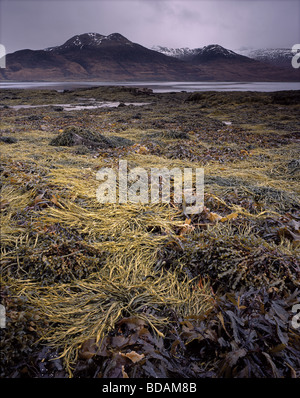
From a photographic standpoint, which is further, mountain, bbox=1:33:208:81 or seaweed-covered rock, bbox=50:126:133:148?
mountain, bbox=1:33:208:81

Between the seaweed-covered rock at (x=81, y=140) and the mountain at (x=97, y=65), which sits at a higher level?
the mountain at (x=97, y=65)

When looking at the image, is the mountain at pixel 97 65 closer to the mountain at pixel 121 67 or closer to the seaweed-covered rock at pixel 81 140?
the mountain at pixel 121 67

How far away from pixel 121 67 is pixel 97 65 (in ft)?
39.2

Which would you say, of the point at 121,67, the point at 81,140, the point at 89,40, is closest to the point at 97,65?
the point at 121,67

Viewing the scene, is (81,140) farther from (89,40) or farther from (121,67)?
(89,40)

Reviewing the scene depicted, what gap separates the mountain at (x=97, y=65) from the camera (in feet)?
350

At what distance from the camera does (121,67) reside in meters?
117

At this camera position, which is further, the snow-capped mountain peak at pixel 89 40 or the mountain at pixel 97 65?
the snow-capped mountain peak at pixel 89 40

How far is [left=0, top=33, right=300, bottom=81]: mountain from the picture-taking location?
104750 mm

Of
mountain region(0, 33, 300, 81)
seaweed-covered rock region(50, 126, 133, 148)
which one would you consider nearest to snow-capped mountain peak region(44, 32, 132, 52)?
mountain region(0, 33, 300, 81)

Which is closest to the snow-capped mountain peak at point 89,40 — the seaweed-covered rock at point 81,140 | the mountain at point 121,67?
the mountain at point 121,67

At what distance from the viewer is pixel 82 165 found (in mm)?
3324

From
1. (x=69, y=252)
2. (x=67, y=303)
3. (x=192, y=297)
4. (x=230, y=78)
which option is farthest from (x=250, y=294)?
(x=230, y=78)

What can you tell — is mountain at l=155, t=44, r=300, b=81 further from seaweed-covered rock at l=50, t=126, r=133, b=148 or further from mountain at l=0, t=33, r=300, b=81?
seaweed-covered rock at l=50, t=126, r=133, b=148
